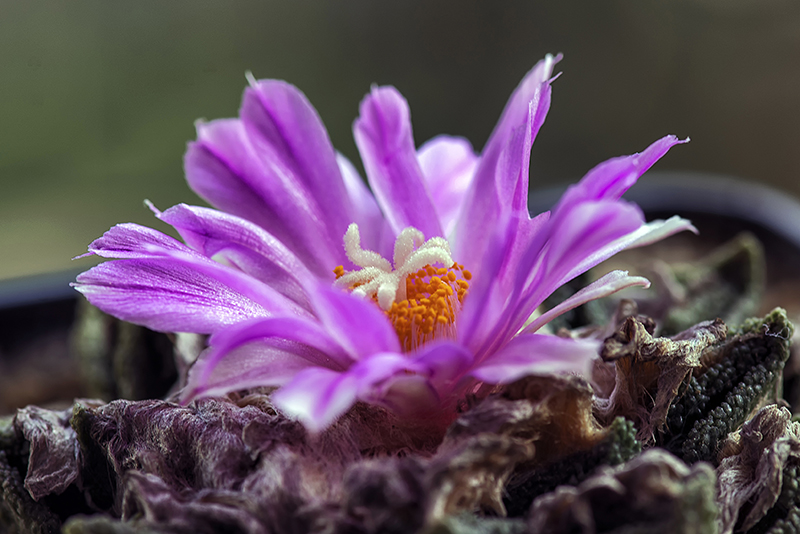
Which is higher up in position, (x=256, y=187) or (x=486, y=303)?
(x=256, y=187)

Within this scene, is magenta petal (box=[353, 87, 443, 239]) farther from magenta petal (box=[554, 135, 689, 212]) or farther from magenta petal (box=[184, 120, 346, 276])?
magenta petal (box=[554, 135, 689, 212])

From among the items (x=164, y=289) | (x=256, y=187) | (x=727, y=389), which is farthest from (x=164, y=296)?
(x=727, y=389)

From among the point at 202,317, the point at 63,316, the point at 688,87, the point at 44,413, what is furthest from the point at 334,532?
the point at 688,87

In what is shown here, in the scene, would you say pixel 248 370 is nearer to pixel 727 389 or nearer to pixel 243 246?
pixel 243 246

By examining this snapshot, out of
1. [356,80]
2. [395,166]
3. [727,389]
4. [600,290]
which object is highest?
[356,80]

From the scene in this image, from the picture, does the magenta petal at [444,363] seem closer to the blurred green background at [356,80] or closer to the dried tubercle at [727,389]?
the dried tubercle at [727,389]

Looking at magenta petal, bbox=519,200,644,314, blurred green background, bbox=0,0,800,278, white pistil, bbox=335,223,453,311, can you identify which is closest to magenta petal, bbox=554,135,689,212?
magenta petal, bbox=519,200,644,314
